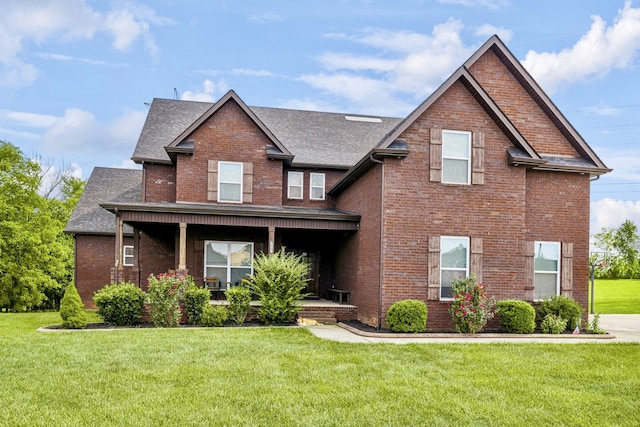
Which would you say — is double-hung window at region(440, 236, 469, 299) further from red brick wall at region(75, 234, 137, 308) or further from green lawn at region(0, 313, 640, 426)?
red brick wall at region(75, 234, 137, 308)

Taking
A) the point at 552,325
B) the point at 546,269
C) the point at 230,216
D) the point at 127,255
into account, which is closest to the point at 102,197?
the point at 127,255

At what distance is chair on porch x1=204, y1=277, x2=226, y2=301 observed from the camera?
61.9ft

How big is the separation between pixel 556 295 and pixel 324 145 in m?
10.3

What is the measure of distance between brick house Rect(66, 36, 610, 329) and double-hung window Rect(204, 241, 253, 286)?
0.04 m

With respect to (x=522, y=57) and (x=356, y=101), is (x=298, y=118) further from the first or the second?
(x=356, y=101)

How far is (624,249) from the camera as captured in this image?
161 feet

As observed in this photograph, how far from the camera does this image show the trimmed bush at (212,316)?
1502cm

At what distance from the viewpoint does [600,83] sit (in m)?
21.3

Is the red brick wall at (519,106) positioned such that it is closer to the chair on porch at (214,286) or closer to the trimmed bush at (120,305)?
the chair on porch at (214,286)

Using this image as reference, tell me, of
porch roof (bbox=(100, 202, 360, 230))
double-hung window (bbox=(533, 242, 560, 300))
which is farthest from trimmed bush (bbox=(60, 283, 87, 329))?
double-hung window (bbox=(533, 242, 560, 300))

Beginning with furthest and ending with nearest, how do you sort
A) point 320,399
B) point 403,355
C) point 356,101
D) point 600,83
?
A: point 356,101, point 600,83, point 403,355, point 320,399

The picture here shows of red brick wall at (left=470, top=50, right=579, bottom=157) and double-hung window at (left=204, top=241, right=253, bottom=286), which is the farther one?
double-hung window at (left=204, top=241, right=253, bottom=286)

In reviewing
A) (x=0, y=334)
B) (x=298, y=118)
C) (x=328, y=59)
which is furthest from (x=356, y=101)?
(x=0, y=334)

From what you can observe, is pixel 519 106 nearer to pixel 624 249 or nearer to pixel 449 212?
pixel 449 212
